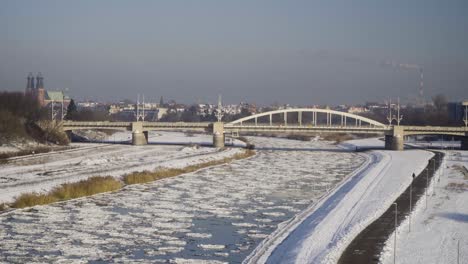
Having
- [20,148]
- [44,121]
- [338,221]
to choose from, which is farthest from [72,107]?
[338,221]

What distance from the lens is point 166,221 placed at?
2664cm

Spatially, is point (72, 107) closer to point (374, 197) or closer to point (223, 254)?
point (374, 197)

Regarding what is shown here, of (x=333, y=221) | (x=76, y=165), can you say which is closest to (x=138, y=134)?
(x=76, y=165)

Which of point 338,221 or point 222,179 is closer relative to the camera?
point 338,221

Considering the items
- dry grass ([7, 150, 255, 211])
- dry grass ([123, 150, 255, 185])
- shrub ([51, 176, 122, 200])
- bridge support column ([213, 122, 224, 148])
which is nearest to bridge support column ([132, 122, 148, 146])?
bridge support column ([213, 122, 224, 148])

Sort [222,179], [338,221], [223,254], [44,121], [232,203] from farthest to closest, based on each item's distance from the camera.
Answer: [44,121] < [222,179] < [232,203] < [338,221] < [223,254]

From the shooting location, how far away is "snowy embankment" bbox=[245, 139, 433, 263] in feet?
67.3

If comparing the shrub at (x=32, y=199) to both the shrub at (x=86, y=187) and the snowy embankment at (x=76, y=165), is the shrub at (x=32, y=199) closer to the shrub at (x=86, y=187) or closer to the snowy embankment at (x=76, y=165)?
the snowy embankment at (x=76, y=165)

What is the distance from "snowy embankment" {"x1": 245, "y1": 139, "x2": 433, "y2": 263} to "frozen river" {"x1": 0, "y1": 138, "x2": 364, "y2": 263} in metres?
0.76

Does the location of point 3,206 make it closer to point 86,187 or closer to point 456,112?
point 86,187

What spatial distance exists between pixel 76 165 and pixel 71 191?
53.9 ft

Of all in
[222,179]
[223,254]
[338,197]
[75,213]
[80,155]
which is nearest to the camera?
[223,254]

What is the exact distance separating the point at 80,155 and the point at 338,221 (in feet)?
128

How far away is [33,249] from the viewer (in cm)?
2095
